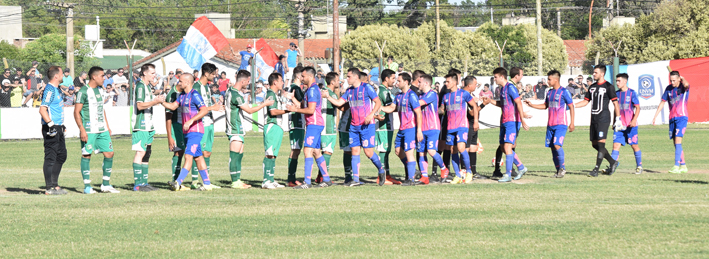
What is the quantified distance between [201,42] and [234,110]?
1308 cm

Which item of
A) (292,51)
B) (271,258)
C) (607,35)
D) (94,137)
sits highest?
(607,35)

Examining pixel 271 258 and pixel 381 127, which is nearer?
pixel 271 258

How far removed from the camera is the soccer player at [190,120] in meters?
11.8

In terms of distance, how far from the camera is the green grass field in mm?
7383

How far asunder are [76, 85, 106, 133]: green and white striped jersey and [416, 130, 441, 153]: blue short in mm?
→ 5178

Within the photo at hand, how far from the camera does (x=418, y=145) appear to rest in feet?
43.1

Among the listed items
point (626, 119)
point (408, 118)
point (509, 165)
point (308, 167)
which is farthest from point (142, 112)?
point (626, 119)

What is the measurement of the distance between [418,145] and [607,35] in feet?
175

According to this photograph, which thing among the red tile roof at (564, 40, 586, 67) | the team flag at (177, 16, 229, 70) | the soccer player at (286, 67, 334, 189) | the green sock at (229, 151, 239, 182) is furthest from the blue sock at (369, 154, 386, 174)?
the red tile roof at (564, 40, 586, 67)

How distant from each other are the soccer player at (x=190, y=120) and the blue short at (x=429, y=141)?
136 inches

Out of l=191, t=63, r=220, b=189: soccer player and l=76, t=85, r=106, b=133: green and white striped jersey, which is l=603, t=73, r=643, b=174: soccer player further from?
l=76, t=85, r=106, b=133: green and white striped jersey

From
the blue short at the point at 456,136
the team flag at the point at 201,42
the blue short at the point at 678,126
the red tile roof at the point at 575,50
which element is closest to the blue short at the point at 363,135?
the blue short at the point at 456,136

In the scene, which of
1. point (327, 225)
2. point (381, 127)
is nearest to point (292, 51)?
point (381, 127)

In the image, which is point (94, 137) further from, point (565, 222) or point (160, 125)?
point (160, 125)
